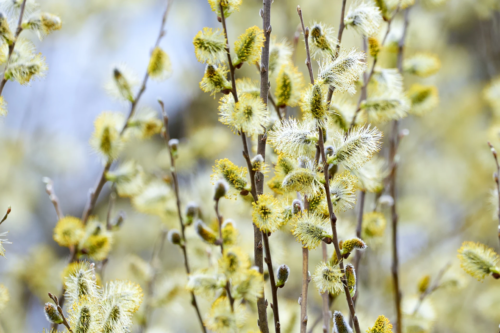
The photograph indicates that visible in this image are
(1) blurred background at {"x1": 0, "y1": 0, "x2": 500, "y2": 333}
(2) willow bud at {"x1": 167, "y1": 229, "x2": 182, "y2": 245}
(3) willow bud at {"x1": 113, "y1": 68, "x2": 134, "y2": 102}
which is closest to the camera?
(2) willow bud at {"x1": 167, "y1": 229, "x2": 182, "y2": 245}

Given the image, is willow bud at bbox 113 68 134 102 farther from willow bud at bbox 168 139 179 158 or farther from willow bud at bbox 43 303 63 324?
willow bud at bbox 43 303 63 324

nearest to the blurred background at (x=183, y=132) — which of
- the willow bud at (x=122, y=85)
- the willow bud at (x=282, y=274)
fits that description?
the willow bud at (x=122, y=85)

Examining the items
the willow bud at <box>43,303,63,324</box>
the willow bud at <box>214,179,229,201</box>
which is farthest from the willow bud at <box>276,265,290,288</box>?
the willow bud at <box>43,303,63,324</box>

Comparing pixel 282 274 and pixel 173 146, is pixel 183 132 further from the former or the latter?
pixel 282 274

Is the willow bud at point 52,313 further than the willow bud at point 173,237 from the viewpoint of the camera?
No

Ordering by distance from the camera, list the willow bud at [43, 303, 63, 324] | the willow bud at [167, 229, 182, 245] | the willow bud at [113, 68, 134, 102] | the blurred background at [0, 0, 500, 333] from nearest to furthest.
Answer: the willow bud at [43, 303, 63, 324] → the willow bud at [167, 229, 182, 245] → the willow bud at [113, 68, 134, 102] → the blurred background at [0, 0, 500, 333]

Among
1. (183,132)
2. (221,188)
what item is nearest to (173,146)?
(221,188)

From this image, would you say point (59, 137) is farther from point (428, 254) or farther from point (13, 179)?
point (428, 254)

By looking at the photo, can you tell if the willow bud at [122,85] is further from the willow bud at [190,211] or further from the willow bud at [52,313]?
the willow bud at [52,313]

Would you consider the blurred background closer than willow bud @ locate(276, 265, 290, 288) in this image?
No
